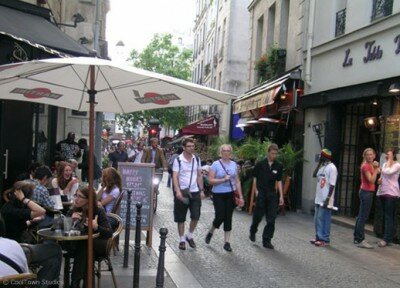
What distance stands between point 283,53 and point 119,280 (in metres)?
12.9

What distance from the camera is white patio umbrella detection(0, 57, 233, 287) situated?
473 cm

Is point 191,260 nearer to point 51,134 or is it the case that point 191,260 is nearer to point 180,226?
point 180,226

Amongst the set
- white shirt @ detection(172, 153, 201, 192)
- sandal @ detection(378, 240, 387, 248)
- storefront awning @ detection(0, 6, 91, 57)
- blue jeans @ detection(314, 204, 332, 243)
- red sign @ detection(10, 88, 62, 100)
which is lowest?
sandal @ detection(378, 240, 387, 248)

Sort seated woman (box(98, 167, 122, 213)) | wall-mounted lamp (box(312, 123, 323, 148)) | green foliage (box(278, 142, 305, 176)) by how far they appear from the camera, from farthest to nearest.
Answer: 1. green foliage (box(278, 142, 305, 176))
2. wall-mounted lamp (box(312, 123, 323, 148))
3. seated woman (box(98, 167, 122, 213))

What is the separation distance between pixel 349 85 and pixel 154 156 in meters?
4.94

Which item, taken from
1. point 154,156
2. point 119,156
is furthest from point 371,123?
point 119,156

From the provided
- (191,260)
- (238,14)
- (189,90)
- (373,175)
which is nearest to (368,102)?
(373,175)

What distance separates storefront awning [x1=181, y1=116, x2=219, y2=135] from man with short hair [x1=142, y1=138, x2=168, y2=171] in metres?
17.6

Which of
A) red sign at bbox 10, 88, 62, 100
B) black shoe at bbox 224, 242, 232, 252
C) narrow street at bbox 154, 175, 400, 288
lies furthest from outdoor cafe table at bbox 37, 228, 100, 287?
black shoe at bbox 224, 242, 232, 252

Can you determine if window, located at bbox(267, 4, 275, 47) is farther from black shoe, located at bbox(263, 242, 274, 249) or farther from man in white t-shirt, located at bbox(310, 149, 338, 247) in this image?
black shoe, located at bbox(263, 242, 274, 249)

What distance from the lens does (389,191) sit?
31.8 feet

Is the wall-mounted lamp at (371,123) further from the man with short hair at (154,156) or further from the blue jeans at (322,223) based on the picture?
the man with short hair at (154,156)

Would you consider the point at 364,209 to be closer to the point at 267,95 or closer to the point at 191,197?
the point at 191,197

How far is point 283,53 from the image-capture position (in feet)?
58.9
